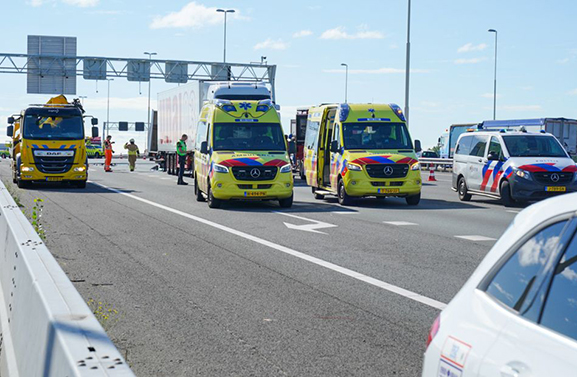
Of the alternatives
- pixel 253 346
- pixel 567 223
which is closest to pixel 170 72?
pixel 253 346

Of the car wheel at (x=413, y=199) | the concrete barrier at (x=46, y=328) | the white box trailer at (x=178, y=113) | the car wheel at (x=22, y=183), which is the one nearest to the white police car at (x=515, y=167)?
the car wheel at (x=413, y=199)

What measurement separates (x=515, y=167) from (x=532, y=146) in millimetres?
1202

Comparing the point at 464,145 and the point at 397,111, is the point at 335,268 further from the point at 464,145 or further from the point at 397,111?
the point at 464,145

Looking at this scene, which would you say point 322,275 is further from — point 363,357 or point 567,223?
point 567,223

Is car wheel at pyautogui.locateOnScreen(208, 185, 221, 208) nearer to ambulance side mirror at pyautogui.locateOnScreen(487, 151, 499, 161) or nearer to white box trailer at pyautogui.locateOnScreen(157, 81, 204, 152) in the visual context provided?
ambulance side mirror at pyautogui.locateOnScreen(487, 151, 499, 161)

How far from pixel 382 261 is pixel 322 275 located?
60.0 inches

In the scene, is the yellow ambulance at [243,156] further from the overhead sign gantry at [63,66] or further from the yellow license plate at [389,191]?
the overhead sign gantry at [63,66]

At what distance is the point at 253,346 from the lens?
6.89 m

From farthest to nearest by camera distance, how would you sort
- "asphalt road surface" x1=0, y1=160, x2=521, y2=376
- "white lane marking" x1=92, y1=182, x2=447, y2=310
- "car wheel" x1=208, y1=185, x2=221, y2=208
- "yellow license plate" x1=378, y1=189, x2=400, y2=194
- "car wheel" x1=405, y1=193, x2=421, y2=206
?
"car wheel" x1=405, y1=193, x2=421, y2=206, "yellow license plate" x1=378, y1=189, x2=400, y2=194, "car wheel" x1=208, y1=185, x2=221, y2=208, "white lane marking" x1=92, y1=182, x2=447, y2=310, "asphalt road surface" x1=0, y1=160, x2=521, y2=376

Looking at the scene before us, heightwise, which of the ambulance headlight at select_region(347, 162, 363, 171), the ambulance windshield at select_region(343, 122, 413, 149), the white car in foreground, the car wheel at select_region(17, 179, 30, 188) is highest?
the ambulance windshield at select_region(343, 122, 413, 149)

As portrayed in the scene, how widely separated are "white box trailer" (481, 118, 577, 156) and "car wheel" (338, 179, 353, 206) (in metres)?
26.8

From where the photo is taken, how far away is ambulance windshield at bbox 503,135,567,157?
22609 millimetres

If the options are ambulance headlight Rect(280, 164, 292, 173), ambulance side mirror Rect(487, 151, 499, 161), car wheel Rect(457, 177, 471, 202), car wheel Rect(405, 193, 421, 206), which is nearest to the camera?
ambulance headlight Rect(280, 164, 292, 173)

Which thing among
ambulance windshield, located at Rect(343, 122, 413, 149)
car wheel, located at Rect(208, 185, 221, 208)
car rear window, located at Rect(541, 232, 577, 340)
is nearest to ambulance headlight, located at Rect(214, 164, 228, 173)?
car wheel, located at Rect(208, 185, 221, 208)
